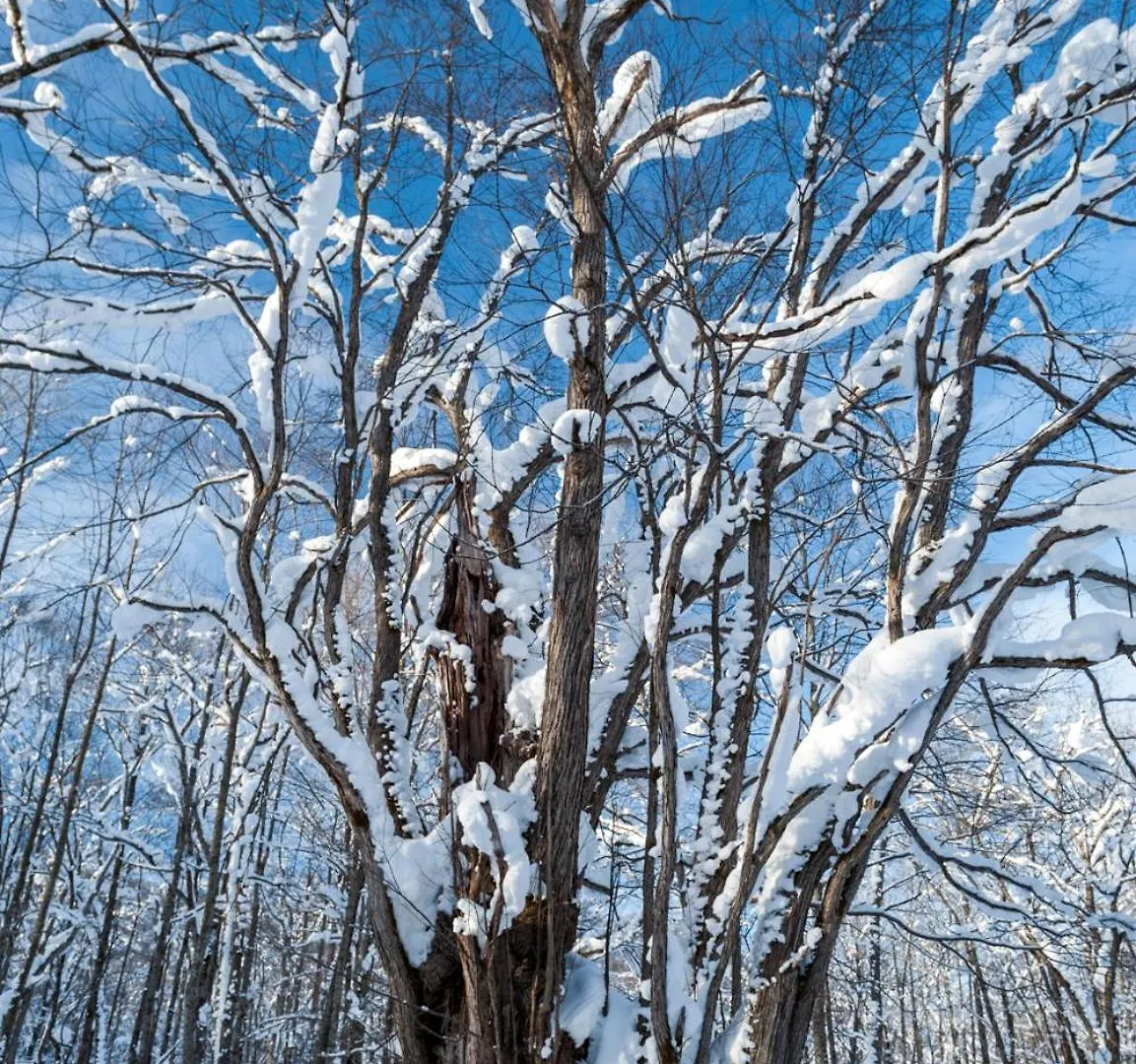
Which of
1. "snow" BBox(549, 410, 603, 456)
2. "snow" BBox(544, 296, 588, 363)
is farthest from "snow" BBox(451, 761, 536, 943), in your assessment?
"snow" BBox(544, 296, 588, 363)

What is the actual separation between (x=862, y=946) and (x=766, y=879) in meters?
15.6

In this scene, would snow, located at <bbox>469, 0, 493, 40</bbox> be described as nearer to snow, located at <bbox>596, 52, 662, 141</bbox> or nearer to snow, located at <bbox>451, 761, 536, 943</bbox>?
snow, located at <bbox>596, 52, 662, 141</bbox>

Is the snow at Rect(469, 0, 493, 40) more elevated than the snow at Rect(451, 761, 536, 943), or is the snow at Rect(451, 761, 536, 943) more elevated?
the snow at Rect(469, 0, 493, 40)

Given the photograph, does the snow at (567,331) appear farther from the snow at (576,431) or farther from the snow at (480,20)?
the snow at (480,20)

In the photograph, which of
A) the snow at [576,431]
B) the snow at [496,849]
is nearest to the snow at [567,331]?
the snow at [576,431]

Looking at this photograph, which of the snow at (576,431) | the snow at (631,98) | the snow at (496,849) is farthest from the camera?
the snow at (631,98)

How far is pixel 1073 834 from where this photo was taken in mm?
12391

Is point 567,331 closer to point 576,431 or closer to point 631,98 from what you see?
point 576,431

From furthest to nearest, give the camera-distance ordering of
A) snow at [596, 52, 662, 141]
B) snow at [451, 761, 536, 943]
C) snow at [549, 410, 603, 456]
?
snow at [596, 52, 662, 141], snow at [549, 410, 603, 456], snow at [451, 761, 536, 943]

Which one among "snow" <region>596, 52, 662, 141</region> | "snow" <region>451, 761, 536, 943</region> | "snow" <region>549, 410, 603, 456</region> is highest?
"snow" <region>596, 52, 662, 141</region>

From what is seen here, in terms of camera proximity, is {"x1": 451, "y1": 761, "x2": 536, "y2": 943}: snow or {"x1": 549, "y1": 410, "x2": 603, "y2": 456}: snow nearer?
{"x1": 451, "y1": 761, "x2": 536, "y2": 943}: snow

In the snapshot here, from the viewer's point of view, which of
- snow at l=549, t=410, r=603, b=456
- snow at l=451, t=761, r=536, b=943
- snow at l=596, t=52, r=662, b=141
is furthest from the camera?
snow at l=596, t=52, r=662, b=141

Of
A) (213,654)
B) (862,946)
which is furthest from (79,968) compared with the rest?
(862,946)

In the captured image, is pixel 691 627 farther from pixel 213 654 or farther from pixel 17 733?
pixel 17 733
